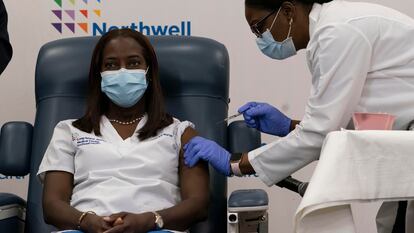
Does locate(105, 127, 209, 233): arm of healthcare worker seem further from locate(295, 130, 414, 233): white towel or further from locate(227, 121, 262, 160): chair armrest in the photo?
locate(295, 130, 414, 233): white towel

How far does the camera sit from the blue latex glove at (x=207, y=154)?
1914 mm

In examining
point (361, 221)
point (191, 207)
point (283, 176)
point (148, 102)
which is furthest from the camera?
point (361, 221)

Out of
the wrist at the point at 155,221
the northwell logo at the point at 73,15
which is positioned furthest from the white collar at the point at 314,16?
the northwell logo at the point at 73,15

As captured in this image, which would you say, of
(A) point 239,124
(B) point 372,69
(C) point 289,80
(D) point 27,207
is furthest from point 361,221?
(D) point 27,207

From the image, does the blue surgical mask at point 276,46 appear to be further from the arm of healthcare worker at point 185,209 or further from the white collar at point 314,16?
the arm of healthcare worker at point 185,209

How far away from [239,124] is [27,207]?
82cm

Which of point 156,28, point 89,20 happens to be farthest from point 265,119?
point 89,20

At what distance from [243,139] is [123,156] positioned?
1.52ft

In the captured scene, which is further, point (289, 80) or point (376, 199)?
point (289, 80)

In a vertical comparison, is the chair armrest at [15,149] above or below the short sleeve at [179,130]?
below

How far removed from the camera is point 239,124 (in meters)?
2.25

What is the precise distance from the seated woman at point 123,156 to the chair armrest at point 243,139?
182 mm

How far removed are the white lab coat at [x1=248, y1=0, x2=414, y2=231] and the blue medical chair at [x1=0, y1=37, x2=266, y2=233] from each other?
583 millimetres

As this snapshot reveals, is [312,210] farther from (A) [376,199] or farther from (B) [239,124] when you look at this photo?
(B) [239,124]
